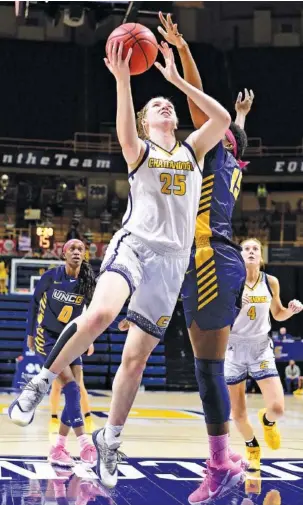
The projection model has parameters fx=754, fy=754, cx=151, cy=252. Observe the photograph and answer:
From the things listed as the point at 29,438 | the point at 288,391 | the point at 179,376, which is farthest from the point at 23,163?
the point at 29,438

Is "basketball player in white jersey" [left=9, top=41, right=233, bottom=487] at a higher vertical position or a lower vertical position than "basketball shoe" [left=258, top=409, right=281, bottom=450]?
higher

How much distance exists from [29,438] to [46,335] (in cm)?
159

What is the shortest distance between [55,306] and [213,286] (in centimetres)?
315

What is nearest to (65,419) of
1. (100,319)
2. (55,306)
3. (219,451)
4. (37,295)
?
(55,306)

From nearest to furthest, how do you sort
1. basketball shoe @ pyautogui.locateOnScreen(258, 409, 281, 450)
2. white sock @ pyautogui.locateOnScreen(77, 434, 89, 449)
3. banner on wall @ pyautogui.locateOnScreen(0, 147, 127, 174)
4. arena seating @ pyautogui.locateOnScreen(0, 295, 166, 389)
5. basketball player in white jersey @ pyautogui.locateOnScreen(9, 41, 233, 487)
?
1. basketball player in white jersey @ pyautogui.locateOnScreen(9, 41, 233, 487)
2. basketball shoe @ pyautogui.locateOnScreen(258, 409, 281, 450)
3. white sock @ pyautogui.locateOnScreen(77, 434, 89, 449)
4. arena seating @ pyautogui.locateOnScreen(0, 295, 166, 389)
5. banner on wall @ pyautogui.locateOnScreen(0, 147, 127, 174)

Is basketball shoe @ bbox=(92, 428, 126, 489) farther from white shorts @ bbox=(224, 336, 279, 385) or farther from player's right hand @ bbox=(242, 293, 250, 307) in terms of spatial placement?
player's right hand @ bbox=(242, 293, 250, 307)

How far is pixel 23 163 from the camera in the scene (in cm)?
2748

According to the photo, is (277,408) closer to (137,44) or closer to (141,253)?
(141,253)

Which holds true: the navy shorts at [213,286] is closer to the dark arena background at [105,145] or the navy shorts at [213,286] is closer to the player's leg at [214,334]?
the player's leg at [214,334]

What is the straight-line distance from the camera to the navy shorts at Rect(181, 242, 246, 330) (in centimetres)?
468

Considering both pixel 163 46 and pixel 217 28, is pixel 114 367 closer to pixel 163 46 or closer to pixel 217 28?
pixel 163 46

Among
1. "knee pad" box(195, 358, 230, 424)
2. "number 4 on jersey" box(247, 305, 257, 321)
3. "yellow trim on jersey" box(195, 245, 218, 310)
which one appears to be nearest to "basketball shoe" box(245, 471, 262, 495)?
"knee pad" box(195, 358, 230, 424)

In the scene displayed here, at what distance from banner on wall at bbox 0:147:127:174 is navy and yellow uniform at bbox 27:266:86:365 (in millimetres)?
20242

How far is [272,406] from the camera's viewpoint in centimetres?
630
